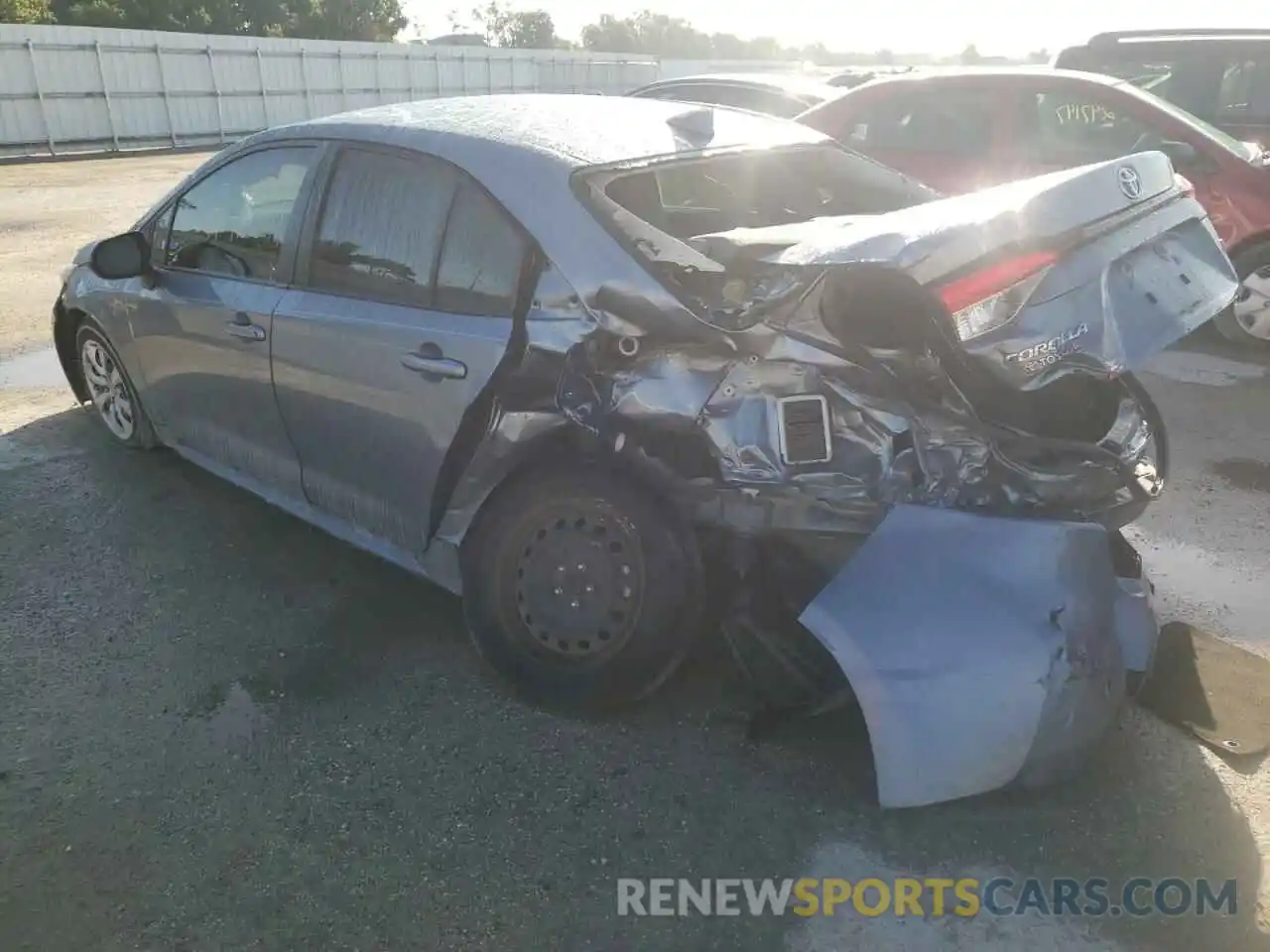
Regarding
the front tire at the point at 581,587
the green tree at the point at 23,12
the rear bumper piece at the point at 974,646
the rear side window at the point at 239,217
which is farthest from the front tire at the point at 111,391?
the green tree at the point at 23,12

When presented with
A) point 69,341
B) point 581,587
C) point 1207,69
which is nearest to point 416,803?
point 581,587

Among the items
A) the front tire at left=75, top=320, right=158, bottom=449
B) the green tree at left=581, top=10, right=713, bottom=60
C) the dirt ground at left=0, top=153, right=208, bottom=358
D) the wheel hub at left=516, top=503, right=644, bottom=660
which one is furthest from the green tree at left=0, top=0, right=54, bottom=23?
the green tree at left=581, top=10, right=713, bottom=60

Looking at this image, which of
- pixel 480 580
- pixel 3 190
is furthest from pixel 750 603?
pixel 3 190

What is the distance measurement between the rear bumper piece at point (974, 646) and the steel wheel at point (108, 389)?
145 inches

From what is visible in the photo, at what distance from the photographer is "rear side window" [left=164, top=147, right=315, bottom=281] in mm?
3654

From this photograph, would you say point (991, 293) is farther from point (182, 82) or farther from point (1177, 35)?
point (182, 82)

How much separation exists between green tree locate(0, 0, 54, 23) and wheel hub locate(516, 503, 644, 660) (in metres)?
30.0

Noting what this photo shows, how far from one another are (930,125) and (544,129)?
424 centimetres

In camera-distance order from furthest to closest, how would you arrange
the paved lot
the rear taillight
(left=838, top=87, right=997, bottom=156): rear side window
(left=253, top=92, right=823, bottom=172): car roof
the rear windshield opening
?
(left=838, top=87, right=997, bottom=156): rear side window, the rear windshield opening, (left=253, top=92, right=823, bottom=172): car roof, the rear taillight, the paved lot

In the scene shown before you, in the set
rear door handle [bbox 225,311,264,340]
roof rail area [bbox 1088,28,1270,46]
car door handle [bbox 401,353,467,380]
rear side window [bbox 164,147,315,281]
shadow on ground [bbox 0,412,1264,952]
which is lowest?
shadow on ground [bbox 0,412,1264,952]

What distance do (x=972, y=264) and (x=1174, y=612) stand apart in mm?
1754

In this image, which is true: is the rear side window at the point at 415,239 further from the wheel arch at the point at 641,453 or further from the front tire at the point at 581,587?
the front tire at the point at 581,587

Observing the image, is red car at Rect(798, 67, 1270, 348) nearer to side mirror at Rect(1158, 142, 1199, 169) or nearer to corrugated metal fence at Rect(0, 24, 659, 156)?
side mirror at Rect(1158, 142, 1199, 169)

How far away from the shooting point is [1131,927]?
7.46ft
